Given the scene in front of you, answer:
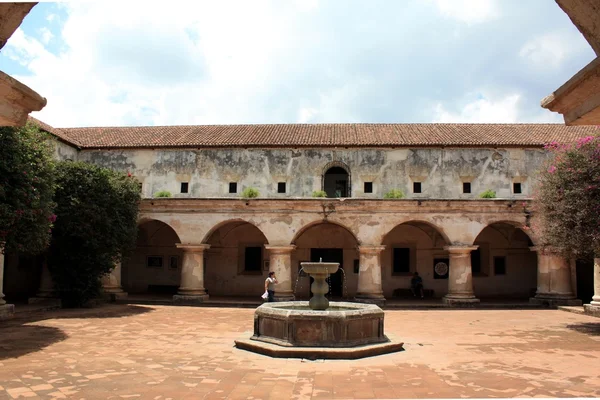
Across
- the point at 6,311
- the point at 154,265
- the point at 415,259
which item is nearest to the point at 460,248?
the point at 415,259

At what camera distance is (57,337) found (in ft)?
40.1

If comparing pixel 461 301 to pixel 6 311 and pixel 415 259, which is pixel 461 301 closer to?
pixel 415 259

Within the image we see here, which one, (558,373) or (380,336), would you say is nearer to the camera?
(558,373)

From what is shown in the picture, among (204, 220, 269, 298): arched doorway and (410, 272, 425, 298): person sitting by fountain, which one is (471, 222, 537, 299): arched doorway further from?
(204, 220, 269, 298): arched doorway

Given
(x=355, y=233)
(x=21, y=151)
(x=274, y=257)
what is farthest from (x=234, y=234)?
(x=21, y=151)

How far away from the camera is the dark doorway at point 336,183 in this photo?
27.1m

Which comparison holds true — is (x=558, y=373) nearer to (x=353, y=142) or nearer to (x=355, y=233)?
(x=355, y=233)

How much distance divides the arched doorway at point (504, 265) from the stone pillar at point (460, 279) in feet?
15.8

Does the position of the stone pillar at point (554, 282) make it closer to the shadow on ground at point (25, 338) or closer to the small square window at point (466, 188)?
the small square window at point (466, 188)

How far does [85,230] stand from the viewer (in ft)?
59.2

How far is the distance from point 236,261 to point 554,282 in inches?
562

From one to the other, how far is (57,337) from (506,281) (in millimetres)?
20525

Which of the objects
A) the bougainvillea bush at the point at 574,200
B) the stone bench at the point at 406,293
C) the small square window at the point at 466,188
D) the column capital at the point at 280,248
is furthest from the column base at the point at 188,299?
the small square window at the point at 466,188

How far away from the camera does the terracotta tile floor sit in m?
7.54
